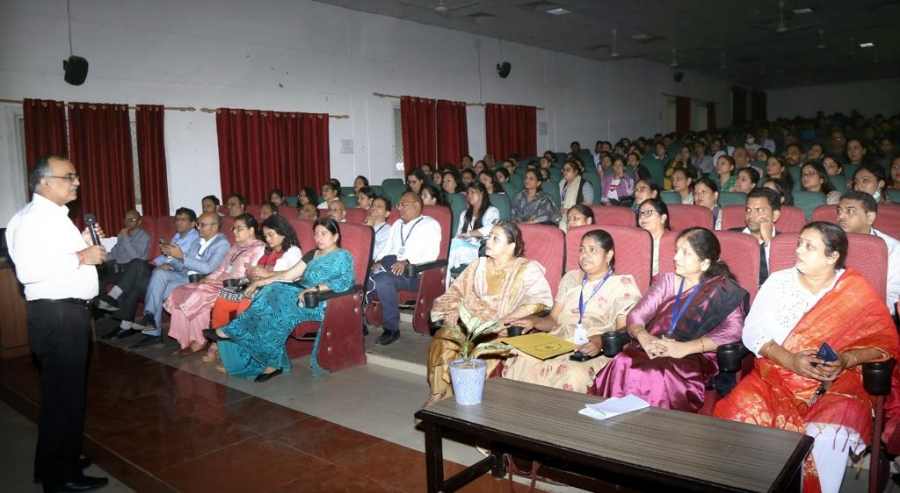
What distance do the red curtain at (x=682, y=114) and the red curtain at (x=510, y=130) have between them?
6.31 metres

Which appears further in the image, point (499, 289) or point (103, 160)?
point (103, 160)

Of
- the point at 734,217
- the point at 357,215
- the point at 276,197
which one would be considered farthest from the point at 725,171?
the point at 276,197

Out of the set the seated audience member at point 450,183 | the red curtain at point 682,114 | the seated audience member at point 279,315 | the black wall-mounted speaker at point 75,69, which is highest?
the red curtain at point 682,114

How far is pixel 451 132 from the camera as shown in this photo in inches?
404

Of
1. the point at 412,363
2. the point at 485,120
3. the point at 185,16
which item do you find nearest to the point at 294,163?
the point at 185,16

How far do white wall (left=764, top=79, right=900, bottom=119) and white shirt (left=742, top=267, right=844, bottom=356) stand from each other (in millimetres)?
20431

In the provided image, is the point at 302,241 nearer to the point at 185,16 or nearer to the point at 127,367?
the point at 127,367

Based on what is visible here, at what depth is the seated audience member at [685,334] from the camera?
244cm

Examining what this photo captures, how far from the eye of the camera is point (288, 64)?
8172mm

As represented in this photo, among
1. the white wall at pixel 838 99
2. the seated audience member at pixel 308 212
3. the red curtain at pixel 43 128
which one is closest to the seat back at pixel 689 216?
the seated audience member at pixel 308 212

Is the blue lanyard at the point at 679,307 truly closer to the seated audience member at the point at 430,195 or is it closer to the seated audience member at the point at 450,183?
the seated audience member at the point at 430,195

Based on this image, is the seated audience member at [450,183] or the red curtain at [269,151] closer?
the seated audience member at [450,183]

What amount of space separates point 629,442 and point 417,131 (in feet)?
27.2

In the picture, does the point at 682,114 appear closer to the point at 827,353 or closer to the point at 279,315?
the point at 279,315
